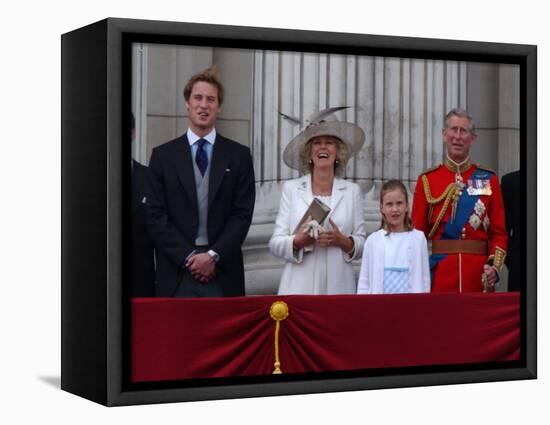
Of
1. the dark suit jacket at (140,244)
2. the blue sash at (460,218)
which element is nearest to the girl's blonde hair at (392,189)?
the blue sash at (460,218)

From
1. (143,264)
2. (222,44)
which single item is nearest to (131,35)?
(222,44)

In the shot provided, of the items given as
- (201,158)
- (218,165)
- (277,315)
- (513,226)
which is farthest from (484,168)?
(201,158)

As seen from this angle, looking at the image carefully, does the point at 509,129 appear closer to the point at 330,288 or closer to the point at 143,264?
the point at 330,288

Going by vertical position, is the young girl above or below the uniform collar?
below

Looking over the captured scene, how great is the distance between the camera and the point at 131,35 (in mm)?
10406

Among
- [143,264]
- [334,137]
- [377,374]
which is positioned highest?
[334,137]

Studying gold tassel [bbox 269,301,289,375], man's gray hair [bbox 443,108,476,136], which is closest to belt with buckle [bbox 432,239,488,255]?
man's gray hair [bbox 443,108,476,136]

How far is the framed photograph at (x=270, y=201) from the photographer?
34.2 ft

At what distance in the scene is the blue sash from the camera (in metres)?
11.5

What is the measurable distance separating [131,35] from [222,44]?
634 millimetres

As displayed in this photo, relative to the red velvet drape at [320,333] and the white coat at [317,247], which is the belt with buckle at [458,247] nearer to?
the red velvet drape at [320,333]

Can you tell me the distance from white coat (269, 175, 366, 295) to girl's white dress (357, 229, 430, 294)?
79mm

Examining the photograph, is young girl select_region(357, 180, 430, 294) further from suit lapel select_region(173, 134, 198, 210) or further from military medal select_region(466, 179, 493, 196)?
suit lapel select_region(173, 134, 198, 210)

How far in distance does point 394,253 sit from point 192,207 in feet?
4.96
